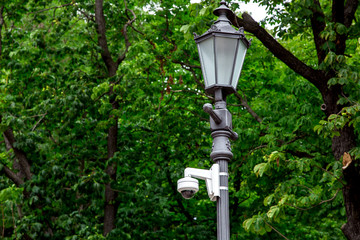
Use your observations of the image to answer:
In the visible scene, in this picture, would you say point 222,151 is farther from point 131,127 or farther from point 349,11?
point 131,127

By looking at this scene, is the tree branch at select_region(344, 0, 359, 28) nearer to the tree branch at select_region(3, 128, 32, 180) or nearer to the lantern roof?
the lantern roof

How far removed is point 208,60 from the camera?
224 inches

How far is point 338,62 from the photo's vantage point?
378 inches

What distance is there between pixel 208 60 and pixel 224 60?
0.55 feet

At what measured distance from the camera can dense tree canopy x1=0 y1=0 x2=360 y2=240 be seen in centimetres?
1362

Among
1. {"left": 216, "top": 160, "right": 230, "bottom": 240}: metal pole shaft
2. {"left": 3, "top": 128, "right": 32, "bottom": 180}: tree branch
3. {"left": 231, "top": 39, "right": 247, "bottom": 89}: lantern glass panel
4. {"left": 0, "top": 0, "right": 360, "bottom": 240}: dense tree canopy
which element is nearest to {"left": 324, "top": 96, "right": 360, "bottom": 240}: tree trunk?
{"left": 0, "top": 0, "right": 360, "bottom": 240}: dense tree canopy

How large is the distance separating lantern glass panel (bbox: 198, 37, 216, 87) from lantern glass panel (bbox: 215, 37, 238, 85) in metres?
0.05

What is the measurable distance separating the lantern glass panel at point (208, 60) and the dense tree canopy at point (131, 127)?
649 cm

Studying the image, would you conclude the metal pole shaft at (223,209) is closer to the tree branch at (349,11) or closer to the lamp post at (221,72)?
the lamp post at (221,72)

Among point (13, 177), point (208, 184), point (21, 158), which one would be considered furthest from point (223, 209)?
point (13, 177)

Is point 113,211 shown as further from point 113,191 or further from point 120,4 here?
point 120,4

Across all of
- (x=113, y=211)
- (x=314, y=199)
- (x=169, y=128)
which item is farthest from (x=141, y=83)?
(x=314, y=199)

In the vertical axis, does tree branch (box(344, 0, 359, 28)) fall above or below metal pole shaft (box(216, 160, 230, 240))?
above

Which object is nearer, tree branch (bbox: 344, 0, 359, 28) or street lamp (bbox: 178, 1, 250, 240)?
street lamp (bbox: 178, 1, 250, 240)
